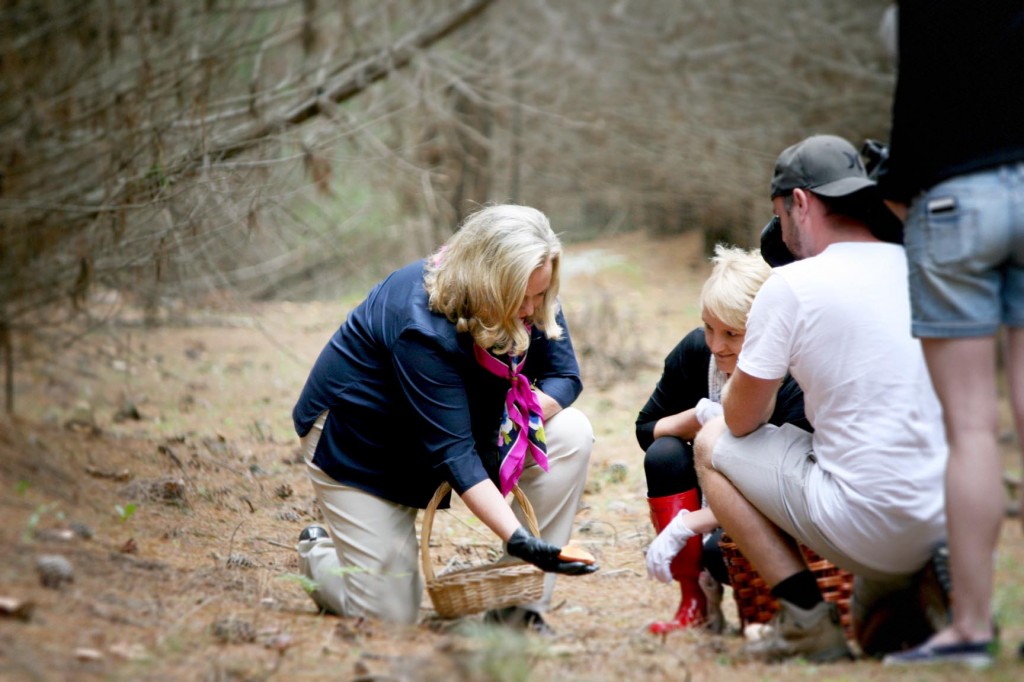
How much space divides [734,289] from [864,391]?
73 centimetres

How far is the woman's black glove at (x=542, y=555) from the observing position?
9.75ft

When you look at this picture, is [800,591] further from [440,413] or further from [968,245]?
[440,413]

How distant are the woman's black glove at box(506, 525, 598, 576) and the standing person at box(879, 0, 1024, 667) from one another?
892 mm

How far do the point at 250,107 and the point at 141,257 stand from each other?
1322 millimetres

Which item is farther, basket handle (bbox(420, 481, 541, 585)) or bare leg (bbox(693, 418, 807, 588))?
basket handle (bbox(420, 481, 541, 585))

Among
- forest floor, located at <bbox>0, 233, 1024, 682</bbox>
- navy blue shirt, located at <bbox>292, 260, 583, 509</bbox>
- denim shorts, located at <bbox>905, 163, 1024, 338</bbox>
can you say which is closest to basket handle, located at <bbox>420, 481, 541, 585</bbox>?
navy blue shirt, located at <bbox>292, 260, 583, 509</bbox>

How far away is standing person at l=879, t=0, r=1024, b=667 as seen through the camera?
246 centimetres

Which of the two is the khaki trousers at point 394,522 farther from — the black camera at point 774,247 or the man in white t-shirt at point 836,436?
the black camera at point 774,247

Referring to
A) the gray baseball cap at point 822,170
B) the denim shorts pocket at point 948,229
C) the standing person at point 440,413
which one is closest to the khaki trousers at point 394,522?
the standing person at point 440,413

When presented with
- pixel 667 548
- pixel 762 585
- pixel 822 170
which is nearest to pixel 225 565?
pixel 667 548

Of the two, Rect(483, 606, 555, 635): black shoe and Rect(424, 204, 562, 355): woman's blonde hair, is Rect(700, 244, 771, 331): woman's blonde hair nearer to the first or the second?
Rect(424, 204, 562, 355): woman's blonde hair

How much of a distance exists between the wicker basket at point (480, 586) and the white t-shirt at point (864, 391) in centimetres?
90

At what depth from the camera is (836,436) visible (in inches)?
110

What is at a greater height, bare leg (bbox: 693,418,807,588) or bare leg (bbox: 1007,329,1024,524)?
bare leg (bbox: 1007,329,1024,524)
